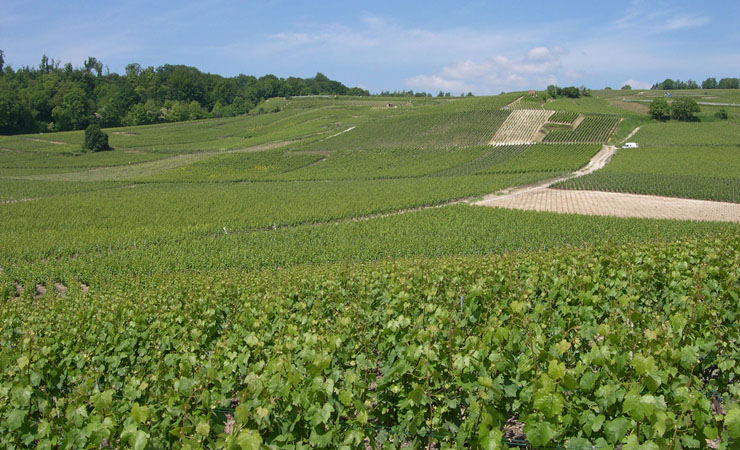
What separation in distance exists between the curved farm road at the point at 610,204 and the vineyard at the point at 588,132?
30319 millimetres

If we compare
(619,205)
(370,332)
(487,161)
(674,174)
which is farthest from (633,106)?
(370,332)

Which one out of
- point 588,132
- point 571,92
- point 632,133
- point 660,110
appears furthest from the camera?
point 571,92

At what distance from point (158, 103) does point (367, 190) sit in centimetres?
12641

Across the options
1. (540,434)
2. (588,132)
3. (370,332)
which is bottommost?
(370,332)

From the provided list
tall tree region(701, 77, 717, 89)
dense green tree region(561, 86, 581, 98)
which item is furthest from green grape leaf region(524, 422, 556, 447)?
tall tree region(701, 77, 717, 89)

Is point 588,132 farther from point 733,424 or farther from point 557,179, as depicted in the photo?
point 733,424

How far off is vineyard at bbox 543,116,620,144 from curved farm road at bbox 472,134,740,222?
3032 centimetres

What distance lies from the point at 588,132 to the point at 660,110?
20.6 metres

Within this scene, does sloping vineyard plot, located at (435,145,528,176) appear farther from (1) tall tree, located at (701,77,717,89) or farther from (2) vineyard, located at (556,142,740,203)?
Result: (1) tall tree, located at (701,77,717,89)

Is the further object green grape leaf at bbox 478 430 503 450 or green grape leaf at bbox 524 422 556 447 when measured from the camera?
green grape leaf at bbox 478 430 503 450

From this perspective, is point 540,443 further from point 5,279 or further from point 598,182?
point 598,182

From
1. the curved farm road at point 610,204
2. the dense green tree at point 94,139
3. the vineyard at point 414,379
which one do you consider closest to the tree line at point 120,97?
the dense green tree at point 94,139

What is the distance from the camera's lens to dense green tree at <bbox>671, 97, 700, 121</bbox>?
8719 cm

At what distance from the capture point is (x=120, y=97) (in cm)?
15000
